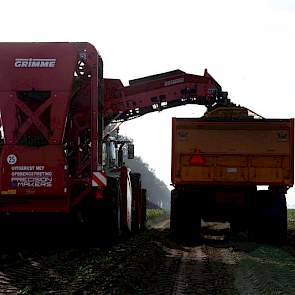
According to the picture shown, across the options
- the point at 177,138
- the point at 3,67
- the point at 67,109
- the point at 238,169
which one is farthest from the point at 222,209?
the point at 3,67

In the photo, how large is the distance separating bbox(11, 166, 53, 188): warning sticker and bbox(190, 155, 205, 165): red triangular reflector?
4.18 meters

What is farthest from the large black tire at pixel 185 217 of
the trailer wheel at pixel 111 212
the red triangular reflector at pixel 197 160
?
the trailer wheel at pixel 111 212

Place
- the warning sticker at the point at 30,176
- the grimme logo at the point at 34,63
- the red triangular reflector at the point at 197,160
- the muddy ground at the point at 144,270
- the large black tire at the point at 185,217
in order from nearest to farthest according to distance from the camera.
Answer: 1. the muddy ground at the point at 144,270
2. the warning sticker at the point at 30,176
3. the grimme logo at the point at 34,63
4. the red triangular reflector at the point at 197,160
5. the large black tire at the point at 185,217

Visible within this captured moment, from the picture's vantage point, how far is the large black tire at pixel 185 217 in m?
15.9

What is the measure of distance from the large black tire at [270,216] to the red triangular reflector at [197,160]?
1603 millimetres

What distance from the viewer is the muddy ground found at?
7.99 metres

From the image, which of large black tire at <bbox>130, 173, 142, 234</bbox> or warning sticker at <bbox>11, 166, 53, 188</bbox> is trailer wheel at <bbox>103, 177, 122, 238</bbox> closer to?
warning sticker at <bbox>11, 166, 53, 188</bbox>

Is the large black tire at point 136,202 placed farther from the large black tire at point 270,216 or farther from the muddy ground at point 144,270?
the muddy ground at point 144,270

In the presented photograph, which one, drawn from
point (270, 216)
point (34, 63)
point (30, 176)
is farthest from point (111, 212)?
point (270, 216)

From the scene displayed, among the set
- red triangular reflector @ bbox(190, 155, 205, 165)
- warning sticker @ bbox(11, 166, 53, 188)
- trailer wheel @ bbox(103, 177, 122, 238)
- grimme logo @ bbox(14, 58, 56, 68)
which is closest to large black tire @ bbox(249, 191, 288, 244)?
red triangular reflector @ bbox(190, 155, 205, 165)

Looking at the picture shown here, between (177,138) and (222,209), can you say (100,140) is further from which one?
→ (222,209)

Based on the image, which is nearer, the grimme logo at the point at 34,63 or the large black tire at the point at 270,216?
the grimme logo at the point at 34,63

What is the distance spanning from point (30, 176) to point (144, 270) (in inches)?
159

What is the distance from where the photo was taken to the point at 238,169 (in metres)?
15.6
